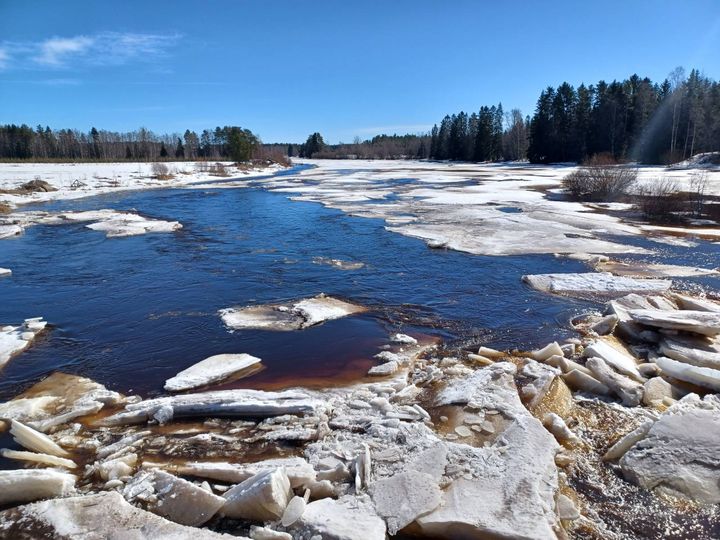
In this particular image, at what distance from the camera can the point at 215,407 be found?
18.4 ft

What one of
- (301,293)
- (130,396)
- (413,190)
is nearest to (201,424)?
(130,396)

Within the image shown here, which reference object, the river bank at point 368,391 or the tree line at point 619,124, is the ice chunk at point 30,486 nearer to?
the river bank at point 368,391

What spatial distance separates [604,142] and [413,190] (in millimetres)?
40265

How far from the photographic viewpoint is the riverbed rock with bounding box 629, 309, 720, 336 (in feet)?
23.2

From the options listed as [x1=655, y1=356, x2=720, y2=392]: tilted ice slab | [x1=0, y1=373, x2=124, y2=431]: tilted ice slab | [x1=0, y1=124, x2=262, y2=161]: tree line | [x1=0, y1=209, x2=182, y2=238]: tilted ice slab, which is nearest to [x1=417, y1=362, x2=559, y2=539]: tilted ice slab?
[x1=655, y1=356, x2=720, y2=392]: tilted ice slab

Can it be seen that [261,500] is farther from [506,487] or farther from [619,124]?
[619,124]

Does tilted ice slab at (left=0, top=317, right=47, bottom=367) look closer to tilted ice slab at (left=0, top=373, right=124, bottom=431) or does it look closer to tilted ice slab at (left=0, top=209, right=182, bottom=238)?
tilted ice slab at (left=0, top=373, right=124, bottom=431)

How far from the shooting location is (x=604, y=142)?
60438 mm

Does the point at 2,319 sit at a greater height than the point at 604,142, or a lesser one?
lesser

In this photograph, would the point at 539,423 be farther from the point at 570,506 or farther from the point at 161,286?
the point at 161,286

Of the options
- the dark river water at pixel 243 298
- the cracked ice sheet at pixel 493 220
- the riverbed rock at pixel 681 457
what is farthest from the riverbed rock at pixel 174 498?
the cracked ice sheet at pixel 493 220

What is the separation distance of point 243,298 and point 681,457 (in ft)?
27.3

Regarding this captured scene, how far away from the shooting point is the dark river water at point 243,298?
24.0 feet

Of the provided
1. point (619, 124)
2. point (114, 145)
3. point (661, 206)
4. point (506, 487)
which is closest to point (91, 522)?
point (506, 487)
